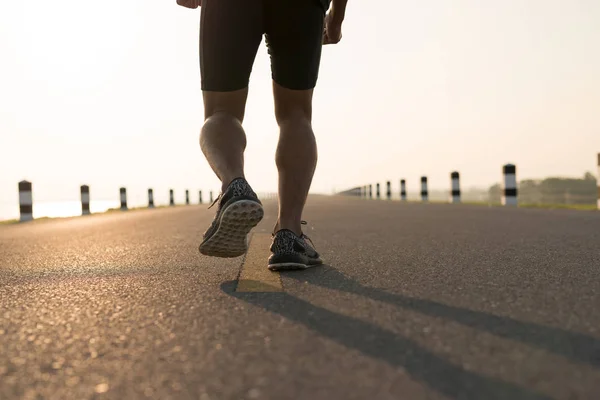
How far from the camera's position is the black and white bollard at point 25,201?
8.90m

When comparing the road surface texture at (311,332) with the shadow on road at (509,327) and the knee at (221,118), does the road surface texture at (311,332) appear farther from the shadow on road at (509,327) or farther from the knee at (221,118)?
the knee at (221,118)

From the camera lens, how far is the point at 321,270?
2.24 metres

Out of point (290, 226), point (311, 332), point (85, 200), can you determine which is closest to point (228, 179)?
point (290, 226)

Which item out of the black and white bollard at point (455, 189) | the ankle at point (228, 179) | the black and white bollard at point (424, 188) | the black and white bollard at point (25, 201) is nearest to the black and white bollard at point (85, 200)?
the black and white bollard at point (25, 201)

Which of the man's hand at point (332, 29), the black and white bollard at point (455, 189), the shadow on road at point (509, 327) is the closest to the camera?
the shadow on road at point (509, 327)

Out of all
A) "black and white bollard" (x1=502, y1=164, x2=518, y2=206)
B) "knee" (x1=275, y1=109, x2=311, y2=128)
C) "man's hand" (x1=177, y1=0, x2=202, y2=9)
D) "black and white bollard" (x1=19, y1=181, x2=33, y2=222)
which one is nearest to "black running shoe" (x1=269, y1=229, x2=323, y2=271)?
"knee" (x1=275, y1=109, x2=311, y2=128)

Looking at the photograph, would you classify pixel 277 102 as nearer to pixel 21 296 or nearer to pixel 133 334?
pixel 21 296

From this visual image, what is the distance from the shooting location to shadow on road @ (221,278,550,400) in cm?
87

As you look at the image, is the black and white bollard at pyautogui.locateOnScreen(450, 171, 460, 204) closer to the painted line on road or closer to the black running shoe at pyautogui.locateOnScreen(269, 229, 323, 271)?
the painted line on road

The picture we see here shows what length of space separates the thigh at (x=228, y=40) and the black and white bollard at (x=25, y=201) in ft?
25.4

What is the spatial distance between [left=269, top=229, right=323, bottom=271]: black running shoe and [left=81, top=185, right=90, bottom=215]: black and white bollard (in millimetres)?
9943

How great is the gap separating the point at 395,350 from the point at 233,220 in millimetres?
957

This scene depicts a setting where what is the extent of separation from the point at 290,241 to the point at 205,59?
0.82 meters

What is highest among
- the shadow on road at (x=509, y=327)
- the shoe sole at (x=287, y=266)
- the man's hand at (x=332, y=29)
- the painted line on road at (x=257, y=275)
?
the man's hand at (x=332, y=29)
